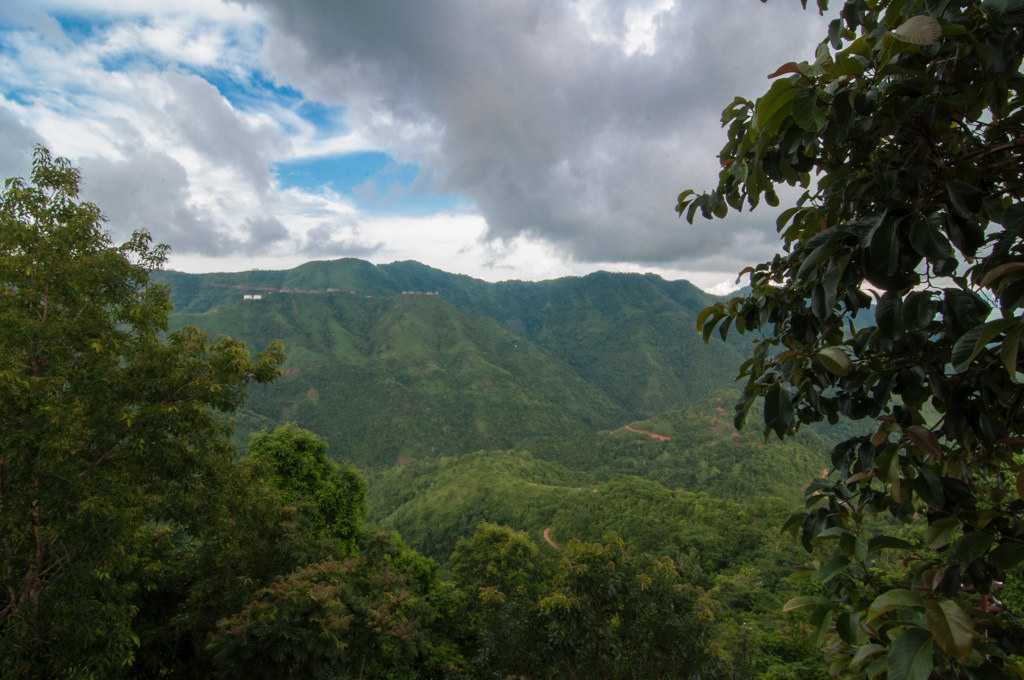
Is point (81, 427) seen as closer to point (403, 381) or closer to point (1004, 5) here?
point (1004, 5)

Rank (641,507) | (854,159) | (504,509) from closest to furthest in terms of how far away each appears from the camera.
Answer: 1. (854,159)
2. (641,507)
3. (504,509)

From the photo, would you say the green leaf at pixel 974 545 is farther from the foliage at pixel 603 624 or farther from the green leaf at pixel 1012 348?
the foliage at pixel 603 624

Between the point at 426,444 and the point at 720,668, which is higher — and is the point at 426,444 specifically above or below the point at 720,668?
below

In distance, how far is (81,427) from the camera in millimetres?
5832

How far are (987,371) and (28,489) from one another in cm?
837

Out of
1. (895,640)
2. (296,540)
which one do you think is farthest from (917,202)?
(296,540)

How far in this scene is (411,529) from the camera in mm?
61250

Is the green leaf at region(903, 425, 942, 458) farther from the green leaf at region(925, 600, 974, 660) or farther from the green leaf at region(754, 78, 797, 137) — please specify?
the green leaf at region(754, 78, 797, 137)

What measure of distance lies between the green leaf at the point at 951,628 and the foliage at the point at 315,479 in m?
16.5

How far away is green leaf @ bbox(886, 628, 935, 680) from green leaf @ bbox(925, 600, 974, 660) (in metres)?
0.04

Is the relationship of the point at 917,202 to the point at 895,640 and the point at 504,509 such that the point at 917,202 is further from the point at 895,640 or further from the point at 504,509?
the point at 504,509

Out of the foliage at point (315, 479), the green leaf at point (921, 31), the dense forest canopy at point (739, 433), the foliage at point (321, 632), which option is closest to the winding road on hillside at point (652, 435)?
the dense forest canopy at point (739, 433)

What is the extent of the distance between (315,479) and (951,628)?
18.1 meters

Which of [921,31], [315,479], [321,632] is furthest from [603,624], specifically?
[315,479]
